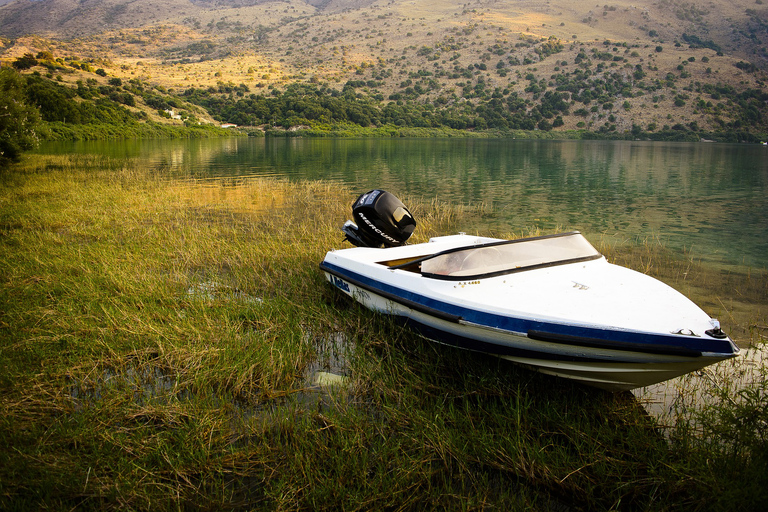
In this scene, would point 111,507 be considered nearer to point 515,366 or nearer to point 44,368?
point 44,368

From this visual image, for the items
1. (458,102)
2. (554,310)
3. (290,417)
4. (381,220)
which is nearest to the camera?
(290,417)

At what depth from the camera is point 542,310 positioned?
12.7ft

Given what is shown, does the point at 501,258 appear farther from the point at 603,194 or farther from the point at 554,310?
the point at 603,194

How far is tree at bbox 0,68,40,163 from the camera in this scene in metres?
20.7

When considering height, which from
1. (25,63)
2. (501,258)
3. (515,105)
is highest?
(25,63)

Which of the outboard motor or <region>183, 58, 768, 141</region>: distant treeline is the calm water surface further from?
<region>183, 58, 768, 141</region>: distant treeline

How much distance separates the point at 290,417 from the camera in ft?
11.9

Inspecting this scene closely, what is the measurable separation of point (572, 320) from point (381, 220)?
348 centimetres

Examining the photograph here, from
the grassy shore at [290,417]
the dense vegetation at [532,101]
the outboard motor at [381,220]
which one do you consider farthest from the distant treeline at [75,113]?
the dense vegetation at [532,101]

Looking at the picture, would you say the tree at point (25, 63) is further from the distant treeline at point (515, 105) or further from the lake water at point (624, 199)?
the lake water at point (624, 199)

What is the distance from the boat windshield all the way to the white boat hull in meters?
0.09

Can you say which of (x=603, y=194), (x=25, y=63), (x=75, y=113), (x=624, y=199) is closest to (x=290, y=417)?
(x=624, y=199)

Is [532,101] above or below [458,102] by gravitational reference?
below

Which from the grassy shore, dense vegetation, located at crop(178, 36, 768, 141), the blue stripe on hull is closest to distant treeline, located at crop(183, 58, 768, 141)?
dense vegetation, located at crop(178, 36, 768, 141)
